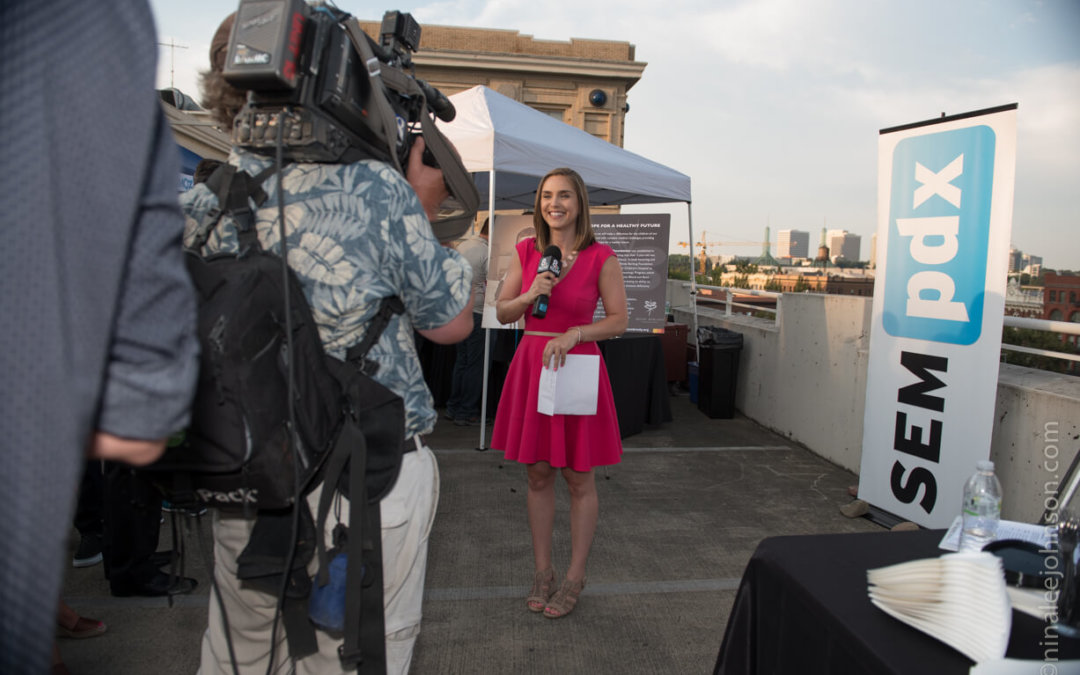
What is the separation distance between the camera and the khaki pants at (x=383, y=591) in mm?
1336

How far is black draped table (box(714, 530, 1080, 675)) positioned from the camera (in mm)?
1041

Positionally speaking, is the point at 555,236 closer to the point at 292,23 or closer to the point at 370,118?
the point at 370,118

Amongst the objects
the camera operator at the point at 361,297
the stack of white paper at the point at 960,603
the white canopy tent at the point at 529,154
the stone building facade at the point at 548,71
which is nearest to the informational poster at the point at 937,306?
the stack of white paper at the point at 960,603

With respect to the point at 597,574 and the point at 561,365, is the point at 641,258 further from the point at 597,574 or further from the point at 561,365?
the point at 561,365

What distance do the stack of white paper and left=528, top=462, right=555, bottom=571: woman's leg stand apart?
1.69 m

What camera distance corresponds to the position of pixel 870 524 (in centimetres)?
389

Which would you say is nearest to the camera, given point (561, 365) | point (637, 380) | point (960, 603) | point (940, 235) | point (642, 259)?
point (960, 603)

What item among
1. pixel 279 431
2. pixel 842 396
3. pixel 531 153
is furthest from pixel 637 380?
pixel 279 431

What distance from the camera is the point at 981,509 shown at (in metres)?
1.42

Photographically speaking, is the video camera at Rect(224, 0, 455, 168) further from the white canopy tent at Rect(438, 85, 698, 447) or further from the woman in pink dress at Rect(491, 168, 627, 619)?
the white canopy tent at Rect(438, 85, 698, 447)

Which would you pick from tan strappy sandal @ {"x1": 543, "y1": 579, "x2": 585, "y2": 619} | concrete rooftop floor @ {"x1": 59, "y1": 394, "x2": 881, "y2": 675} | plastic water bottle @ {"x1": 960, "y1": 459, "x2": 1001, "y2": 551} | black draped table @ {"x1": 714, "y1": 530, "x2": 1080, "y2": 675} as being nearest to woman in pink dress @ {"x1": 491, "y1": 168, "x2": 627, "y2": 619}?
tan strappy sandal @ {"x1": 543, "y1": 579, "x2": 585, "y2": 619}

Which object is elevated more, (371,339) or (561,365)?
(371,339)

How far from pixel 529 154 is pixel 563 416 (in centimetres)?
336

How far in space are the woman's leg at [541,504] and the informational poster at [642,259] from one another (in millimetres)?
3944
